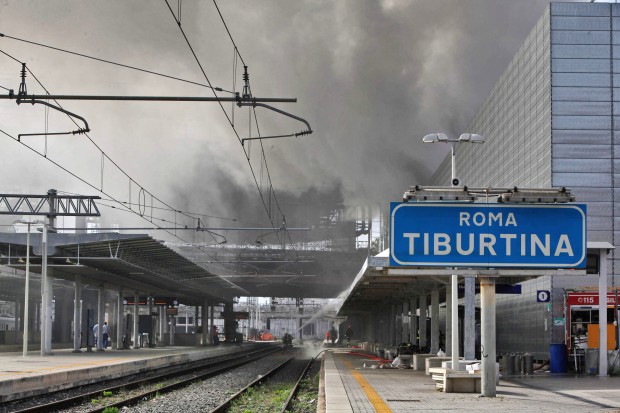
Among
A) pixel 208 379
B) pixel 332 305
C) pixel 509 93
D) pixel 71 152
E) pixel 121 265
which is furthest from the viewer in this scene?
pixel 332 305

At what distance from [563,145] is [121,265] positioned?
18.4 metres

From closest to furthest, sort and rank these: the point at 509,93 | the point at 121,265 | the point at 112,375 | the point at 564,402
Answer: the point at 564,402, the point at 112,375, the point at 121,265, the point at 509,93

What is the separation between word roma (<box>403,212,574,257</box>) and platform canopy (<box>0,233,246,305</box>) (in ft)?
67.8

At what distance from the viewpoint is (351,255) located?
81062 millimetres

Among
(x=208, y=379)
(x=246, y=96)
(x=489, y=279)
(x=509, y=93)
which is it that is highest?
(x=509, y=93)

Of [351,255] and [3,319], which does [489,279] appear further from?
[351,255]

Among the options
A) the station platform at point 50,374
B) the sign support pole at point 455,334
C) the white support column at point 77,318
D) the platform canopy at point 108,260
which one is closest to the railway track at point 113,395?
the station platform at point 50,374

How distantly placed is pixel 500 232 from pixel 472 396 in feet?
11.6

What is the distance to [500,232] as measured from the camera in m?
14.3

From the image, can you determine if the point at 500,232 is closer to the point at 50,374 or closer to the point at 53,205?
the point at 50,374

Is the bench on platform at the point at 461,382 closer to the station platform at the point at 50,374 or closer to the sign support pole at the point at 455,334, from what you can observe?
the sign support pole at the point at 455,334

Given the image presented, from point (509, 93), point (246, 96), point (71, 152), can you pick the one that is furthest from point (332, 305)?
point (246, 96)

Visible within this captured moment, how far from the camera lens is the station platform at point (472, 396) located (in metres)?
13.8

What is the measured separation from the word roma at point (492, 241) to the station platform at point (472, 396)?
7.80 feet
